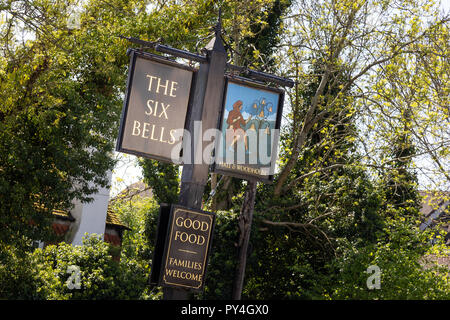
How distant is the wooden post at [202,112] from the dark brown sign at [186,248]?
7.8 inches

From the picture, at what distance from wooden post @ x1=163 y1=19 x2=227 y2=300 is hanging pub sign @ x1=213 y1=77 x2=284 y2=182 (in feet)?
0.50

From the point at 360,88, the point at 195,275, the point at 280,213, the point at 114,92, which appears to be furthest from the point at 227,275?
the point at 195,275

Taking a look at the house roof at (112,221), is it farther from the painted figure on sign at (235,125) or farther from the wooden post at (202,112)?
the wooden post at (202,112)

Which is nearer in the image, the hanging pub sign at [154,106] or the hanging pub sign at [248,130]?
the hanging pub sign at [154,106]

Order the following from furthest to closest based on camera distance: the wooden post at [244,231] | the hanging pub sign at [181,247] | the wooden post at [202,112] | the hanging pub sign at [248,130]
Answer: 1. the wooden post at [244,231]
2. the hanging pub sign at [248,130]
3. the wooden post at [202,112]
4. the hanging pub sign at [181,247]

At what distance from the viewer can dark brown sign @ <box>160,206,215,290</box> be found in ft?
21.7

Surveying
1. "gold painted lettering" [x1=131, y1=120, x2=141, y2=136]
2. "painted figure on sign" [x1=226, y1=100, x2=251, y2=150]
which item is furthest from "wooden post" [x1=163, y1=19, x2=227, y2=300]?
"gold painted lettering" [x1=131, y1=120, x2=141, y2=136]

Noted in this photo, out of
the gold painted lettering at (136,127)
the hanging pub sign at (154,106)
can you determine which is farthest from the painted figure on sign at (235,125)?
the gold painted lettering at (136,127)

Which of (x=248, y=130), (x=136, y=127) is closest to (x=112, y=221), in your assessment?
(x=248, y=130)

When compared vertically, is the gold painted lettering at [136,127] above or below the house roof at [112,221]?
below

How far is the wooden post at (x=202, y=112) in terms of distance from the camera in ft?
23.0

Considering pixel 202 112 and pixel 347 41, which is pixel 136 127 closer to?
pixel 202 112

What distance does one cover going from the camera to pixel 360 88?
66.1 feet

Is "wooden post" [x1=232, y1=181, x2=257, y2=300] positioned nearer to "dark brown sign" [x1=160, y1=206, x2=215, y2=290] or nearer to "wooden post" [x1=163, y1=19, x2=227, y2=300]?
"wooden post" [x1=163, y1=19, x2=227, y2=300]
